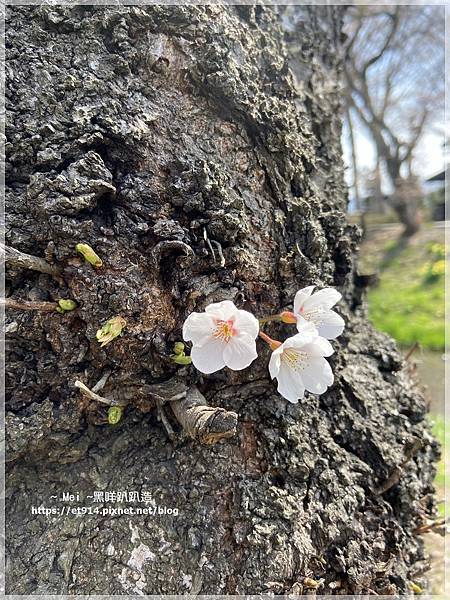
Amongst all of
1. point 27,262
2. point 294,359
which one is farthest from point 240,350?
point 27,262

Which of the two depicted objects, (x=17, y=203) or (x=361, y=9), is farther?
(x=361, y=9)

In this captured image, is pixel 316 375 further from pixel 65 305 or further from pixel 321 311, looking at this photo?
Answer: pixel 65 305

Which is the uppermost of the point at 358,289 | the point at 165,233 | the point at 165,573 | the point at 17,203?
the point at 17,203

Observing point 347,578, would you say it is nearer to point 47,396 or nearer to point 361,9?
point 47,396

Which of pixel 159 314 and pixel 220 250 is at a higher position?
pixel 220 250

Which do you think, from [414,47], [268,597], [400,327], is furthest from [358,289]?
[414,47]

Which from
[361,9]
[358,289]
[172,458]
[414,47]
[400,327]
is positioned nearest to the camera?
[172,458]

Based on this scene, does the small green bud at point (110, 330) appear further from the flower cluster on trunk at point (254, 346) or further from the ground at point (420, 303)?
the ground at point (420, 303)

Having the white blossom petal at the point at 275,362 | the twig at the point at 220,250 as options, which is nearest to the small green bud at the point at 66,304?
the twig at the point at 220,250
